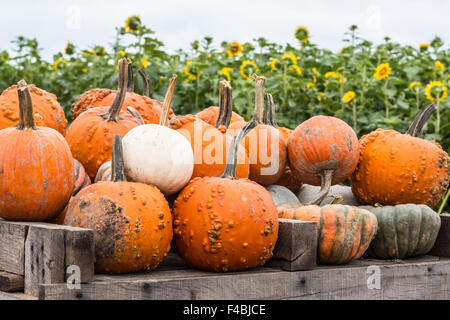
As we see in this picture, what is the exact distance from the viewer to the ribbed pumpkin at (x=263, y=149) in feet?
8.32

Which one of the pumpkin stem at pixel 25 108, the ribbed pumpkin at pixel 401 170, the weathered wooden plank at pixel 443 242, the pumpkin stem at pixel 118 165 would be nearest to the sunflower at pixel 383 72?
the ribbed pumpkin at pixel 401 170

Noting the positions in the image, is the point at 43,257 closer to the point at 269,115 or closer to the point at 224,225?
the point at 224,225

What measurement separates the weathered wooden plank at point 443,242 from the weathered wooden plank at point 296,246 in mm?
833

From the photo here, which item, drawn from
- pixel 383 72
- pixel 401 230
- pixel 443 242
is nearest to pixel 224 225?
pixel 401 230

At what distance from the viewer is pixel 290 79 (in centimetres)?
562

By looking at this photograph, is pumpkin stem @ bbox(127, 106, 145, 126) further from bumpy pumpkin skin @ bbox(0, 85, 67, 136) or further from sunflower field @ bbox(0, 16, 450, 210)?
sunflower field @ bbox(0, 16, 450, 210)

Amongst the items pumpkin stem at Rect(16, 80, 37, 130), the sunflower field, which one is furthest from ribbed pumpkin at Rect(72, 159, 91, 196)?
the sunflower field

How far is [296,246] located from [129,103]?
1156 mm

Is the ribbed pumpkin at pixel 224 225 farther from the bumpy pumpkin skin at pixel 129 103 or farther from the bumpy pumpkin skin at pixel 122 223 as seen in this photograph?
the bumpy pumpkin skin at pixel 129 103

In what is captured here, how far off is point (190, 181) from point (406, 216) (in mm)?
912

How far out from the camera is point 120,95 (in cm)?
242

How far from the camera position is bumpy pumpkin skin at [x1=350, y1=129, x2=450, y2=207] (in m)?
2.61

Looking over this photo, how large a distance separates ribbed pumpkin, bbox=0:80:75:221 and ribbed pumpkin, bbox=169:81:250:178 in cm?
50
